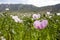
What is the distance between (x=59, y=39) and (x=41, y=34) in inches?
14.1

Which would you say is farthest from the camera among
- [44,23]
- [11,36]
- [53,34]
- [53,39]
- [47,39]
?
[53,34]

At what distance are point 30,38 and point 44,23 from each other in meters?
0.86

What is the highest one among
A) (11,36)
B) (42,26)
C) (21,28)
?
(42,26)

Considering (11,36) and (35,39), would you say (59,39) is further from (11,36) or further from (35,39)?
(11,36)

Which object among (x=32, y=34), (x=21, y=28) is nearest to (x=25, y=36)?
(x=32, y=34)

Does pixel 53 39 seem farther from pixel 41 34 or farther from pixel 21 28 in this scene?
pixel 21 28

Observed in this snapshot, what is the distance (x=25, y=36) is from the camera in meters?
3.47

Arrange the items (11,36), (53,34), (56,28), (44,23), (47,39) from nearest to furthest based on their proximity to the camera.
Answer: (44,23) < (11,36) < (47,39) < (53,34) < (56,28)

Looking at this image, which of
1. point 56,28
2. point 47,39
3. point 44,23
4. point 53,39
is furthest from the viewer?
point 56,28

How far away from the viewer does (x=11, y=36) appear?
3.04 metres

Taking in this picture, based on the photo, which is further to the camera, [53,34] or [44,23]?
[53,34]

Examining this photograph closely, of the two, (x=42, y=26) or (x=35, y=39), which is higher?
(x=42, y=26)

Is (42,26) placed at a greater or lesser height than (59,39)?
greater

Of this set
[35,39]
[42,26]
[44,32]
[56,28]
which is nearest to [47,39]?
[35,39]
